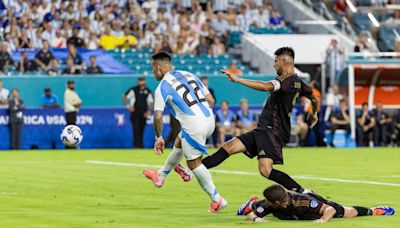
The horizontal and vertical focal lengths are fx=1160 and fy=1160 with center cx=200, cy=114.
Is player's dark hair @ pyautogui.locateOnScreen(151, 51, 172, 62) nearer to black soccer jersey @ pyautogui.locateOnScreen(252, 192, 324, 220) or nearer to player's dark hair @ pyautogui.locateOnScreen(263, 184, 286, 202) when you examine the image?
black soccer jersey @ pyautogui.locateOnScreen(252, 192, 324, 220)

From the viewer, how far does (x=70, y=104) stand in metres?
34.5

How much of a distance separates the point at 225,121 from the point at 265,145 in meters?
21.3

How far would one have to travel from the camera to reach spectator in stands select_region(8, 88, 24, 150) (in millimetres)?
34469

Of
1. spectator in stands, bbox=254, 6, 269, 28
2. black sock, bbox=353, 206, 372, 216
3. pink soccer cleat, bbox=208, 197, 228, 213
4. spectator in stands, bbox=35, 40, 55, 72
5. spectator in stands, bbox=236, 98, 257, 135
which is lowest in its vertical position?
spectator in stands, bbox=236, 98, 257, 135

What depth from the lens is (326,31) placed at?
45.4 meters

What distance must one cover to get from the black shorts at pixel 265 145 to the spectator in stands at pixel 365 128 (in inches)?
917

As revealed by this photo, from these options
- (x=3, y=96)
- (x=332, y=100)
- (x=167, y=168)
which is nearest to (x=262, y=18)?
(x=332, y=100)

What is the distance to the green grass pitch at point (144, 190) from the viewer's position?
43.7ft

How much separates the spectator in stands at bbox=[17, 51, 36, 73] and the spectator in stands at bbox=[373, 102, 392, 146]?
11.3 m

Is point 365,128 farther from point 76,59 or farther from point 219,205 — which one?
point 219,205

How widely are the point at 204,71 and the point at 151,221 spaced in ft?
90.0

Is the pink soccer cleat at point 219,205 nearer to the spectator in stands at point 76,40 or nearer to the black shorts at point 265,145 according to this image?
the black shorts at point 265,145

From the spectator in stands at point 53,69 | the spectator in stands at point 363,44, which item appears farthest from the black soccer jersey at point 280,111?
the spectator in stands at point 363,44

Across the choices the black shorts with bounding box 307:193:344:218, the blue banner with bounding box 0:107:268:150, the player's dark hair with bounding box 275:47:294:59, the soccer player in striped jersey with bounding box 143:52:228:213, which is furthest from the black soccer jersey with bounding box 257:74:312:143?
the blue banner with bounding box 0:107:268:150
